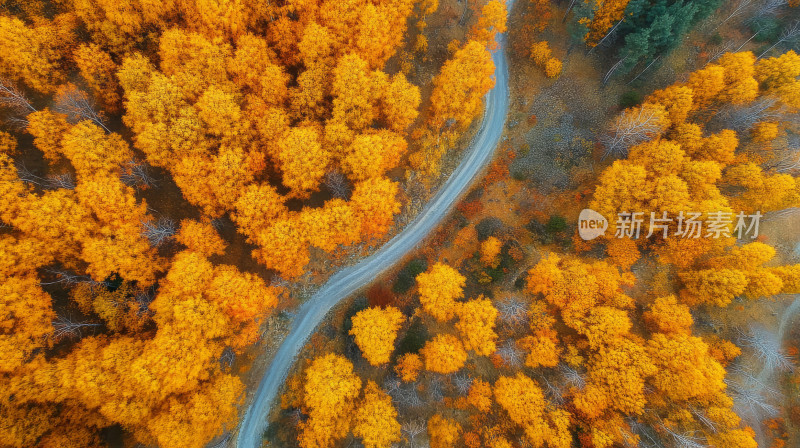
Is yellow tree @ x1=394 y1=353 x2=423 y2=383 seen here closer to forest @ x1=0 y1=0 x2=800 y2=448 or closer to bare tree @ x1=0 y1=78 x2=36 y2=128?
forest @ x1=0 y1=0 x2=800 y2=448

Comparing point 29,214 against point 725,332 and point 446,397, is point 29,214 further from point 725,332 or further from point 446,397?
point 725,332

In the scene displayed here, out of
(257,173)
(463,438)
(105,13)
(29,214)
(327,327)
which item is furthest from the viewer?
(327,327)

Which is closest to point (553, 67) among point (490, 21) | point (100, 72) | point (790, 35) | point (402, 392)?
point (490, 21)

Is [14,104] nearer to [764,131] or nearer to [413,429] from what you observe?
[413,429]

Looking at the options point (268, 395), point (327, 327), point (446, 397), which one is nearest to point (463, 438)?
point (446, 397)

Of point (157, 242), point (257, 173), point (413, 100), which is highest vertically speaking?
point (413, 100)
